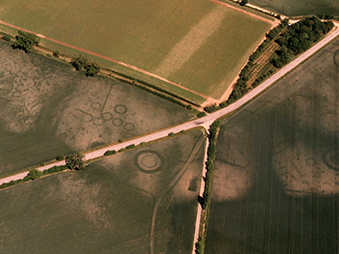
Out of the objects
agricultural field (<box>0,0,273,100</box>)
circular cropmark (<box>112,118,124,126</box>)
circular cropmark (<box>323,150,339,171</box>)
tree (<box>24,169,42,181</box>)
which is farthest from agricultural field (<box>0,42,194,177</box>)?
circular cropmark (<box>323,150,339,171</box>)

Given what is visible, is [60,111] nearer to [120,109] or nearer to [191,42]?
[120,109]

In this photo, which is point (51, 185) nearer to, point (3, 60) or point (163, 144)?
point (163, 144)

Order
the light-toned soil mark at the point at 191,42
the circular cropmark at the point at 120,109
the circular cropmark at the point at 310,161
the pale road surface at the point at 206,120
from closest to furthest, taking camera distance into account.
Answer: the pale road surface at the point at 206,120 < the circular cropmark at the point at 310,161 < the circular cropmark at the point at 120,109 < the light-toned soil mark at the point at 191,42

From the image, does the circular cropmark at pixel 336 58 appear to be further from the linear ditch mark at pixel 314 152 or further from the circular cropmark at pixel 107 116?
the circular cropmark at pixel 107 116

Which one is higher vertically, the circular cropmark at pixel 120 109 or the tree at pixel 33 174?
the circular cropmark at pixel 120 109

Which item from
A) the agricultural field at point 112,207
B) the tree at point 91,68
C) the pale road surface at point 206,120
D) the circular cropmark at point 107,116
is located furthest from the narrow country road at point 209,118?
A: the tree at point 91,68

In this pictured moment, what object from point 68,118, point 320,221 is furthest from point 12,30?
point 320,221
